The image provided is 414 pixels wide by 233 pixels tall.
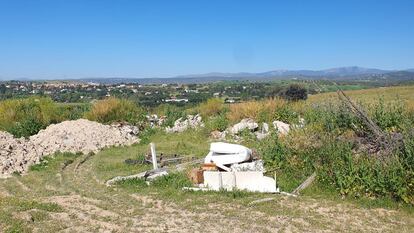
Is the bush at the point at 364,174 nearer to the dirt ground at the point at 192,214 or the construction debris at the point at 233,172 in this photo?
the dirt ground at the point at 192,214

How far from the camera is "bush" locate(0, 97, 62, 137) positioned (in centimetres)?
1953

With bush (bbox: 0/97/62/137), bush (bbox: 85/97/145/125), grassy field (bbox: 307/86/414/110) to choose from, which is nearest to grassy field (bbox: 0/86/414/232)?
grassy field (bbox: 307/86/414/110)

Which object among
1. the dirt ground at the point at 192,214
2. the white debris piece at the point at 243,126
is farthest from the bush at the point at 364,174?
the white debris piece at the point at 243,126

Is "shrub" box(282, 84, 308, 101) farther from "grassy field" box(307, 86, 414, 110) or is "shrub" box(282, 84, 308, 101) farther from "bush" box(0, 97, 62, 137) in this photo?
"bush" box(0, 97, 62, 137)

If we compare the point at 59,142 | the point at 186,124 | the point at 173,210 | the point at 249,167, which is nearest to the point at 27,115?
the point at 59,142

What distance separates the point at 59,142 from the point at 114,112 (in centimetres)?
553

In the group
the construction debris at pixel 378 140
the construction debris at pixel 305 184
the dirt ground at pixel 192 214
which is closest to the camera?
the dirt ground at pixel 192 214

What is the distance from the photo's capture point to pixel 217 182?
1046cm

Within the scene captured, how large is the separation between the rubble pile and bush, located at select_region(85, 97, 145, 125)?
174 cm

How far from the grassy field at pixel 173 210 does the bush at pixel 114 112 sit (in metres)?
9.63

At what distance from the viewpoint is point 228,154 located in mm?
11617

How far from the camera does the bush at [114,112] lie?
21.5 m

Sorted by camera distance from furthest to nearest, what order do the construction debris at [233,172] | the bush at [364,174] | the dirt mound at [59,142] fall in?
the dirt mound at [59,142] < the construction debris at [233,172] < the bush at [364,174]

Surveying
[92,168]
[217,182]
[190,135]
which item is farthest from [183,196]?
[190,135]
